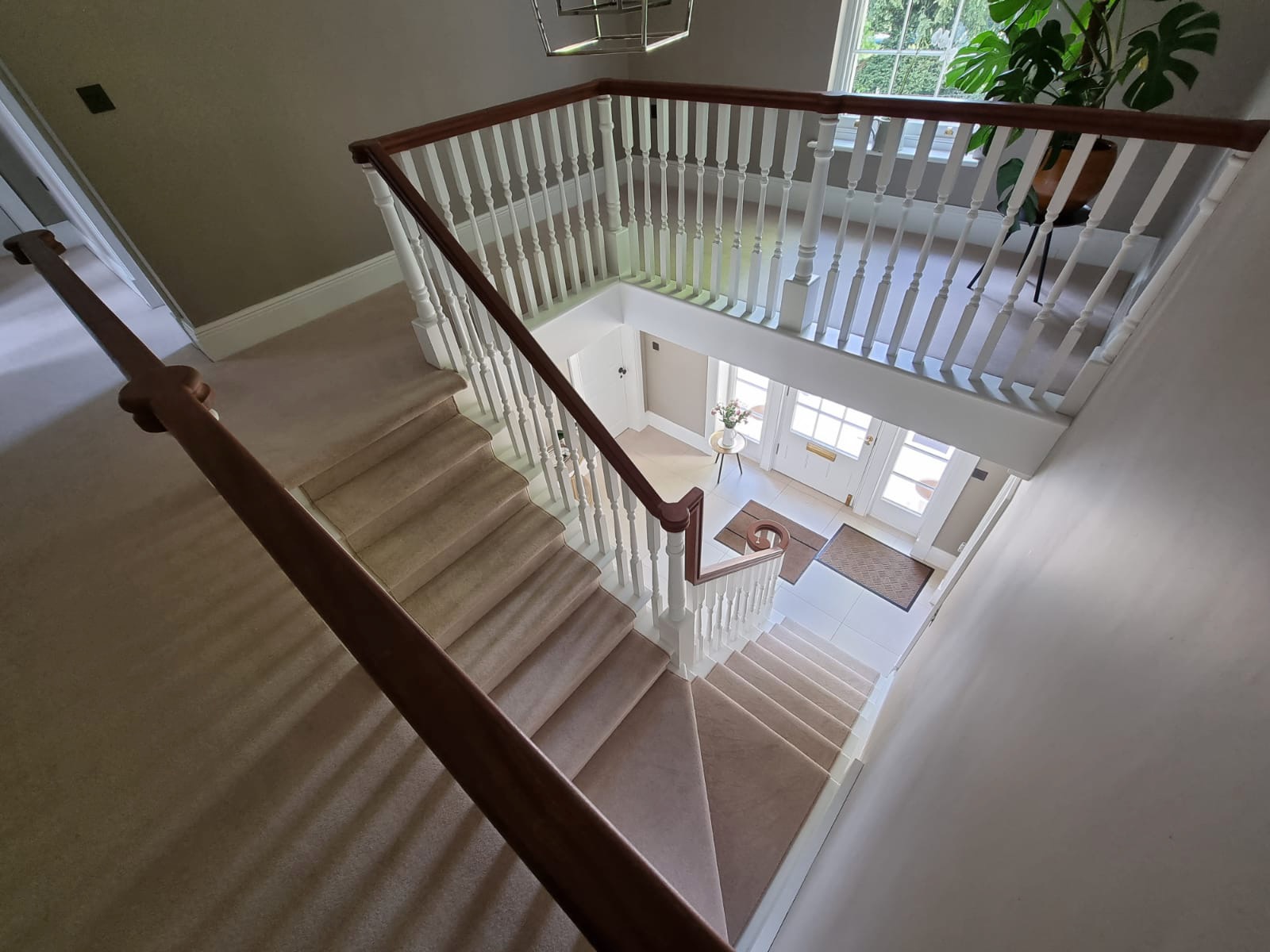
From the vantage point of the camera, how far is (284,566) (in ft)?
2.46

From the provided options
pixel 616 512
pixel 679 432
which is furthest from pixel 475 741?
pixel 679 432

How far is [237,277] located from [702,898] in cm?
330

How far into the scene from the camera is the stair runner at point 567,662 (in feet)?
6.59

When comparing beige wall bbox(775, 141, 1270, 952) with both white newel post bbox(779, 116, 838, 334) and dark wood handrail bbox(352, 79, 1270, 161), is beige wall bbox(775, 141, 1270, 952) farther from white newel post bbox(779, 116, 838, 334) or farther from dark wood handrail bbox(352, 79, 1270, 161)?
white newel post bbox(779, 116, 838, 334)

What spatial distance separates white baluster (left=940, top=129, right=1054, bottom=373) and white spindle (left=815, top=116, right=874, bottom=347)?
0.41 m

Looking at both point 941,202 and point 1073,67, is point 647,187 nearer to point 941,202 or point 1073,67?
point 941,202

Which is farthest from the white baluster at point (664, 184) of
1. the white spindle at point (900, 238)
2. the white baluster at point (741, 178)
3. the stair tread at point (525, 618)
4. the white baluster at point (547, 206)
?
the stair tread at point (525, 618)

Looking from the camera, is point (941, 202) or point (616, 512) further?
point (616, 512)

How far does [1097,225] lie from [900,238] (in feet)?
1.88

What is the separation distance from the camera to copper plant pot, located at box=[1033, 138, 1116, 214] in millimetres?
2146

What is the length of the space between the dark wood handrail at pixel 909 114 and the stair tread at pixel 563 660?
171cm

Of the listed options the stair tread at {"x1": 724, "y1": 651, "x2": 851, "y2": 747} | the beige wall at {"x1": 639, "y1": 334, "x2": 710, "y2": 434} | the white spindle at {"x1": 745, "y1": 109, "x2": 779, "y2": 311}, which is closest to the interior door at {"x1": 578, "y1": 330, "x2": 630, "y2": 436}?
the beige wall at {"x1": 639, "y1": 334, "x2": 710, "y2": 434}

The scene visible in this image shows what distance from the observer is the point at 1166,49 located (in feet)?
5.92

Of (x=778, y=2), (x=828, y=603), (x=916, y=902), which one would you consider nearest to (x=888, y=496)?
(x=828, y=603)
